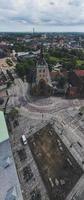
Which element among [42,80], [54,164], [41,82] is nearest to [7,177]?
[54,164]

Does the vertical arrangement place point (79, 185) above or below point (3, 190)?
below

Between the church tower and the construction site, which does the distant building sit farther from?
the church tower

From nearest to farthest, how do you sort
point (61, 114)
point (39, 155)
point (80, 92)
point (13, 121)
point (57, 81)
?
point (39, 155), point (13, 121), point (61, 114), point (80, 92), point (57, 81)

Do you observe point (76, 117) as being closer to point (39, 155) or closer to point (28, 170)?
point (39, 155)

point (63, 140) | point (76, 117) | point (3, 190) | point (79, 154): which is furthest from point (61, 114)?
point (3, 190)

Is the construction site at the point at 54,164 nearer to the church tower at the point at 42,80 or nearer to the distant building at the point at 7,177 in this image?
the distant building at the point at 7,177

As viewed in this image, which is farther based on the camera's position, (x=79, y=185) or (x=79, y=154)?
(x=79, y=154)
